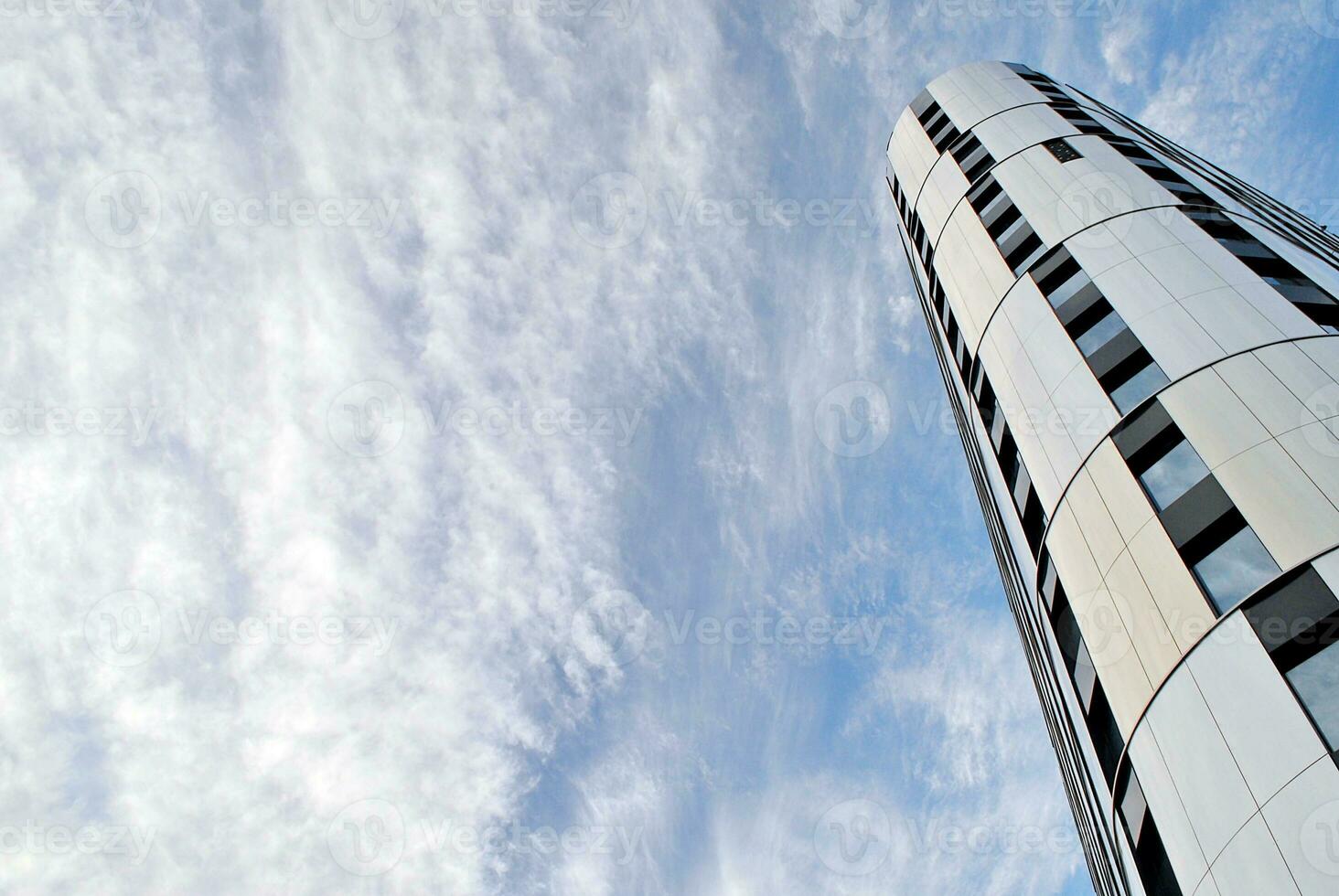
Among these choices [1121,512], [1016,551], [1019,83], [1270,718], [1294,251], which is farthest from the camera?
[1019,83]

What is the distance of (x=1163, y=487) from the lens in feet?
57.9

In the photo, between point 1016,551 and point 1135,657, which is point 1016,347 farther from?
point 1135,657

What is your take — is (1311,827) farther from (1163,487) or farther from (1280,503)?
(1163,487)

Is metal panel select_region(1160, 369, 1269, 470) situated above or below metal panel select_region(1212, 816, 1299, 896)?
above

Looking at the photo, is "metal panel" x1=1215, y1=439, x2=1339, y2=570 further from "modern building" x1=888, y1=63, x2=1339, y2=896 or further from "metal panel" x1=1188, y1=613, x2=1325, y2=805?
"metal panel" x1=1188, y1=613, x2=1325, y2=805

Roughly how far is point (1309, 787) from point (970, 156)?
30.5 m

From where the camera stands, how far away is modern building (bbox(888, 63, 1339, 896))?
547 inches

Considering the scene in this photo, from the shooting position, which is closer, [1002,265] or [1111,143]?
[1002,265]

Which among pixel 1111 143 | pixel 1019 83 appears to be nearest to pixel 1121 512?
pixel 1111 143

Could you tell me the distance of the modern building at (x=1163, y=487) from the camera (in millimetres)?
13906

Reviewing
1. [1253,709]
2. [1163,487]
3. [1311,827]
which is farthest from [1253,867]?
[1163,487]

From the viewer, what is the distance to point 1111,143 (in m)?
30.8

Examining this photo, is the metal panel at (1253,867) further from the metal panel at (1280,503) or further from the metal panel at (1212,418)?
the metal panel at (1212,418)

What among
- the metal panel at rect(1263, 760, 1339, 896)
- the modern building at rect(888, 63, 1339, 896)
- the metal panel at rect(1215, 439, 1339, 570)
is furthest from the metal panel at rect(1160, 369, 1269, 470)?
the metal panel at rect(1263, 760, 1339, 896)
